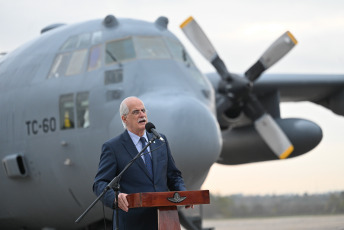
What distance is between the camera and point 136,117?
4.30 m

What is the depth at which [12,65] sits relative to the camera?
10820mm

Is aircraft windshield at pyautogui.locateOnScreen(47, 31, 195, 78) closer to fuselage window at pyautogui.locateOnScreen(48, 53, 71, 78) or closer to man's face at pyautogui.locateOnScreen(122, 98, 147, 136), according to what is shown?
fuselage window at pyautogui.locateOnScreen(48, 53, 71, 78)

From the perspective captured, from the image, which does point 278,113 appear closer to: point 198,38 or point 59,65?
point 198,38

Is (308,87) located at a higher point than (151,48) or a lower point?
higher

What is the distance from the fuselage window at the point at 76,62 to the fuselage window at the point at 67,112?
432 millimetres

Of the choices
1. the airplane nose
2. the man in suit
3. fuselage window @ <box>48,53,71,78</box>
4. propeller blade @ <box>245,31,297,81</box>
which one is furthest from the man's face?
propeller blade @ <box>245,31,297,81</box>

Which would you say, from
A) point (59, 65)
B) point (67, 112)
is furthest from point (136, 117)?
point (59, 65)

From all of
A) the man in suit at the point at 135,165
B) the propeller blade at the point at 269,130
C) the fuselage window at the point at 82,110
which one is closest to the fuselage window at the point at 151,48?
the fuselage window at the point at 82,110

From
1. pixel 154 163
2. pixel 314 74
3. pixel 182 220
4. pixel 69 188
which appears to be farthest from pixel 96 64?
pixel 314 74

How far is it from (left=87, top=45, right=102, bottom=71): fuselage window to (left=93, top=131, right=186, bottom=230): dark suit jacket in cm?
532

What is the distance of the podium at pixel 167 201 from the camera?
383 cm

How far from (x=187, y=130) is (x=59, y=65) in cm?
272

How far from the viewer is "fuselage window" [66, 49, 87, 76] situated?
9.82 m

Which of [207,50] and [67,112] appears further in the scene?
[207,50]
